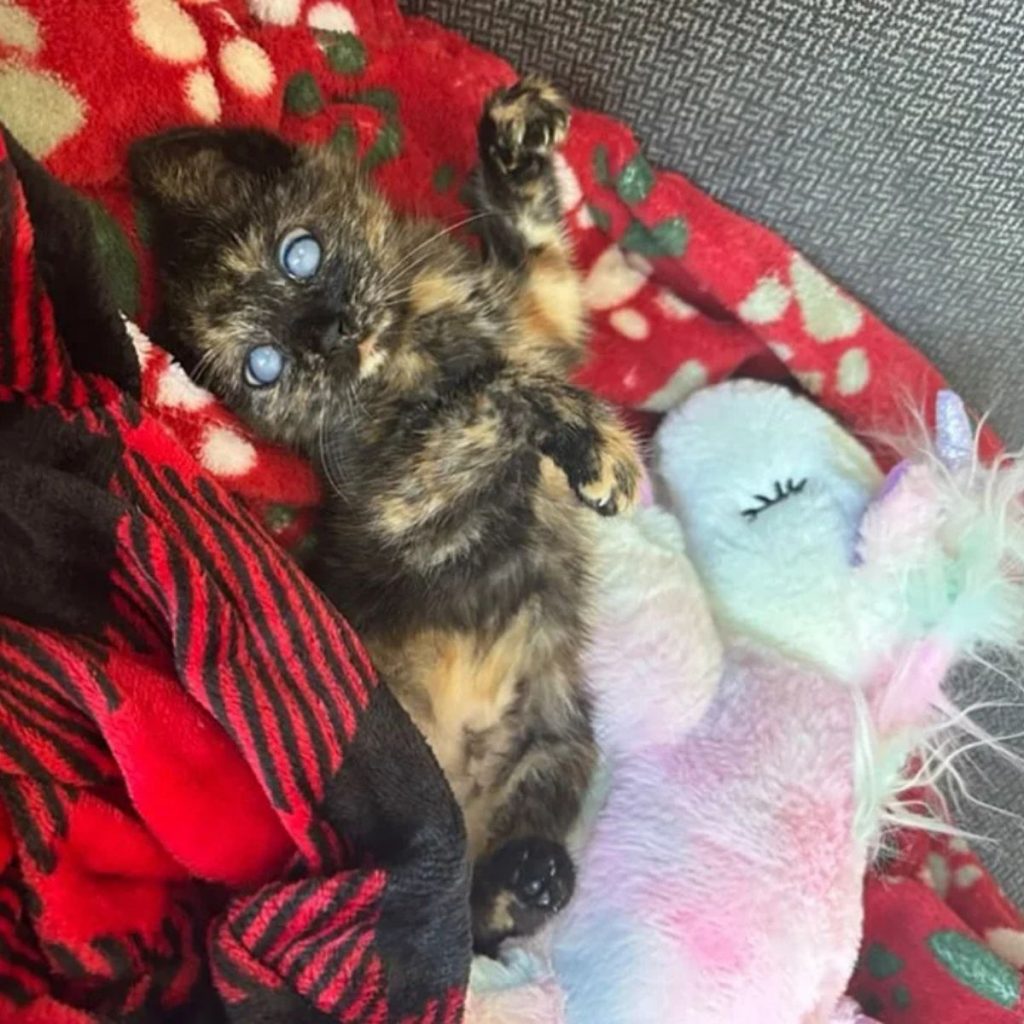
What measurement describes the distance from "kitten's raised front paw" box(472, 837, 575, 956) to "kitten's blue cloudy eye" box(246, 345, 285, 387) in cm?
40

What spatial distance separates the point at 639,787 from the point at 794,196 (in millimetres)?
498

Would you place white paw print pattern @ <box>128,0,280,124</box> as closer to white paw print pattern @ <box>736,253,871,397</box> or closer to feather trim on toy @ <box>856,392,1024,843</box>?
white paw print pattern @ <box>736,253,871,397</box>

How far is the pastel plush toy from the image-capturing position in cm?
95

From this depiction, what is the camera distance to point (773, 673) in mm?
1043

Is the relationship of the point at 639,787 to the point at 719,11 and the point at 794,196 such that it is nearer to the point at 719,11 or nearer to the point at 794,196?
the point at 794,196

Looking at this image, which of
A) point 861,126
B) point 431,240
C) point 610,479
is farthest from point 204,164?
point 861,126

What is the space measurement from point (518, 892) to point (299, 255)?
1.62ft

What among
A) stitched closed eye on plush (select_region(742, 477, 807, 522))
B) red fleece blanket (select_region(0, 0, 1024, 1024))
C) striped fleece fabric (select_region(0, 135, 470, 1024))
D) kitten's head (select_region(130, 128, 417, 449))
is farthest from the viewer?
stitched closed eye on plush (select_region(742, 477, 807, 522))

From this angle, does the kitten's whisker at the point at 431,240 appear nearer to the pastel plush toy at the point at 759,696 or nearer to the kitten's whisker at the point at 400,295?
the kitten's whisker at the point at 400,295

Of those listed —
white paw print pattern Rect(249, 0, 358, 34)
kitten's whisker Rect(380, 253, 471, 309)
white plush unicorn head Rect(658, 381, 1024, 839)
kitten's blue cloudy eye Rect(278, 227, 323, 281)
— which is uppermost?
white paw print pattern Rect(249, 0, 358, 34)

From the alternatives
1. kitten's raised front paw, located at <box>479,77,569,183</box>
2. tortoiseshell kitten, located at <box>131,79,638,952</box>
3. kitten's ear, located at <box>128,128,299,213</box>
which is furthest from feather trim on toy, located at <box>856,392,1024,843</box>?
kitten's ear, located at <box>128,128,299,213</box>

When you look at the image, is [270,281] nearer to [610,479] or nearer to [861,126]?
[610,479]

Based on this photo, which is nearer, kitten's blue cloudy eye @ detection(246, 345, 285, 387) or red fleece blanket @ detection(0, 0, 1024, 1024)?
red fleece blanket @ detection(0, 0, 1024, 1024)

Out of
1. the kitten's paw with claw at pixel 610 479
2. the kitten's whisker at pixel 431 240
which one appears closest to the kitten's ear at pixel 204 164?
the kitten's whisker at pixel 431 240
